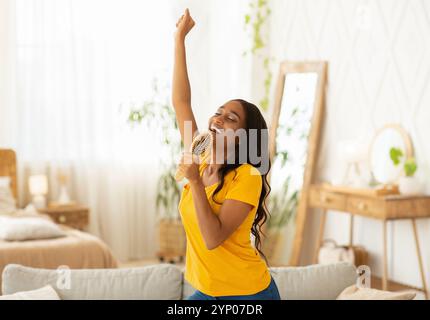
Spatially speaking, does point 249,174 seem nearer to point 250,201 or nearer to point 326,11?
point 250,201

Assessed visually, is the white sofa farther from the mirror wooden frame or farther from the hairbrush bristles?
the mirror wooden frame

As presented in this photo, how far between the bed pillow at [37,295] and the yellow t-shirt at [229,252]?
0.83m

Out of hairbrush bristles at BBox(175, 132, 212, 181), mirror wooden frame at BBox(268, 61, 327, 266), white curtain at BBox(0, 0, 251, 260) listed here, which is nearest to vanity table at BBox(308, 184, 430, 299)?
mirror wooden frame at BBox(268, 61, 327, 266)

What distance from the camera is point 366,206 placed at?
15.3 feet

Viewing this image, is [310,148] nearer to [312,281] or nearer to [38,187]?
[38,187]

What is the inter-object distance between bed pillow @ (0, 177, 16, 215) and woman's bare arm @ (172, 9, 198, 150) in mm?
3518

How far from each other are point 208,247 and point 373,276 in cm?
351

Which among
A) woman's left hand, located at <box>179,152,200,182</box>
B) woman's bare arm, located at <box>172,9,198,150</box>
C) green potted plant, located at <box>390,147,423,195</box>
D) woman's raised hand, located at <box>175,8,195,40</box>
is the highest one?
woman's raised hand, located at <box>175,8,195,40</box>

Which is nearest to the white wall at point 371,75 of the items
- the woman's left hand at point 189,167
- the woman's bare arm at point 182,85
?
the woman's bare arm at point 182,85

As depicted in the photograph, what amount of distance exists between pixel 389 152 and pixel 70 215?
2637mm

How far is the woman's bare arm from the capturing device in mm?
2242

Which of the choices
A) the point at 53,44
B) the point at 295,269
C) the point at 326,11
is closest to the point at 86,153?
the point at 53,44

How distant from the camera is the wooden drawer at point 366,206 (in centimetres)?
453

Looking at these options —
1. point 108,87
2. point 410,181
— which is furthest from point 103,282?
point 108,87
